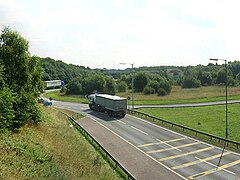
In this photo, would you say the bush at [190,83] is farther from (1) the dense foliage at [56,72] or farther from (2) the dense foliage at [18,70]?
(2) the dense foliage at [18,70]

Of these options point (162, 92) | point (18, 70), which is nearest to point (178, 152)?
point (18, 70)

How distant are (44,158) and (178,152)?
13102 millimetres

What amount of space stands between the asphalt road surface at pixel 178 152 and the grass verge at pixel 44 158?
3.65 m

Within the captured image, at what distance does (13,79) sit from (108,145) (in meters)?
11.0

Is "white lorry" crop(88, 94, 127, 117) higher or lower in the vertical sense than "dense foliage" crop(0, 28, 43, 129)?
lower

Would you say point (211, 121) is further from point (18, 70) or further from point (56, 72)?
point (56, 72)

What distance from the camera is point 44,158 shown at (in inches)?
670

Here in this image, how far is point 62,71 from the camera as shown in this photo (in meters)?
148

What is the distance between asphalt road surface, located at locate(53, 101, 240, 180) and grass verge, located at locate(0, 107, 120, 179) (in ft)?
12.0

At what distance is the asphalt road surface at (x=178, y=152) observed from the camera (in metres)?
20.9

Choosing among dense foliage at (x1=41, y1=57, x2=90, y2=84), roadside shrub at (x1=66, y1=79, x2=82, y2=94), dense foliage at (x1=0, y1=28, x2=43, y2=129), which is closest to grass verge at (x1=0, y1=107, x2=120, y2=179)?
dense foliage at (x1=0, y1=28, x2=43, y2=129)

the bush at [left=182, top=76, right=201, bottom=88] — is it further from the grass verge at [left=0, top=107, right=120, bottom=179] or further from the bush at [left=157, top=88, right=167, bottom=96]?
the grass verge at [left=0, top=107, right=120, bottom=179]

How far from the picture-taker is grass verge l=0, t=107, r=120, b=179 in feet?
47.3

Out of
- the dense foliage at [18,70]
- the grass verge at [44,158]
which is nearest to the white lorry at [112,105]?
the grass verge at [44,158]
